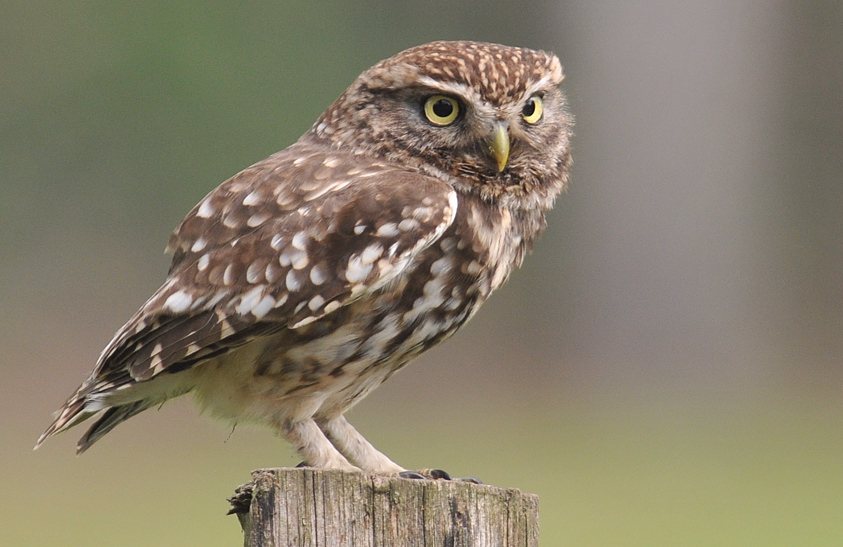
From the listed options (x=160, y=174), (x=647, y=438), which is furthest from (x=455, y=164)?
(x=160, y=174)

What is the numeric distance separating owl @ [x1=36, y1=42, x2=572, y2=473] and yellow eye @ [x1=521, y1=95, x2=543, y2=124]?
0.01m

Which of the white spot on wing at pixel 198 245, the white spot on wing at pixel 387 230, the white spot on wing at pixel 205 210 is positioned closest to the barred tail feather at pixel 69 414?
the white spot on wing at pixel 198 245

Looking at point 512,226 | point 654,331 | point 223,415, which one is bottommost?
point 223,415

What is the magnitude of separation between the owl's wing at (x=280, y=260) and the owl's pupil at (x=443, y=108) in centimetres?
27

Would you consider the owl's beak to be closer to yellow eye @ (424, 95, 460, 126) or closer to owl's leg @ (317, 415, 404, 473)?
yellow eye @ (424, 95, 460, 126)

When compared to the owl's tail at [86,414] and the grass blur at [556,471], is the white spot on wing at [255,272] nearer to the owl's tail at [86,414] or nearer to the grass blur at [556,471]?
the owl's tail at [86,414]

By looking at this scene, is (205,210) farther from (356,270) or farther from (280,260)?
(356,270)

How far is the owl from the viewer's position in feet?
12.2

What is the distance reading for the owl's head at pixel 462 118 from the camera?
13.3ft

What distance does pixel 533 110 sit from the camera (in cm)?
427

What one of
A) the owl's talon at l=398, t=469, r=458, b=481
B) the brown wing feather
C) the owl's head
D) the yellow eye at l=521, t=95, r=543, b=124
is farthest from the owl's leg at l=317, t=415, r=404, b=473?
the yellow eye at l=521, t=95, r=543, b=124

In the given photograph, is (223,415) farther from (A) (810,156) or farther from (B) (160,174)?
(A) (810,156)

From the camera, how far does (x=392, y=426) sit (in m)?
11.1

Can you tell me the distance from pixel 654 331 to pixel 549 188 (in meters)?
7.76
